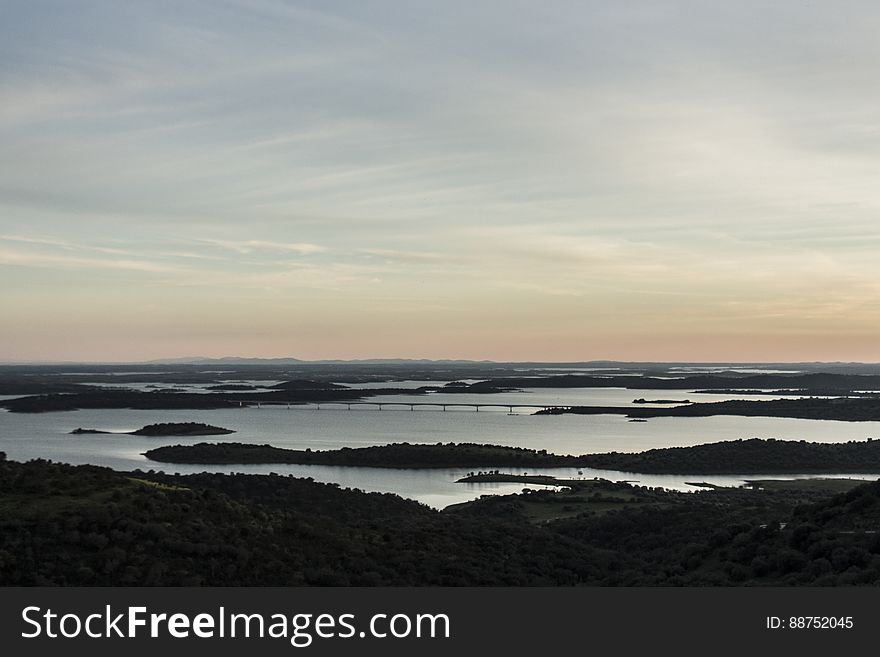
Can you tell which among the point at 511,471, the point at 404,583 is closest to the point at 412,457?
the point at 511,471

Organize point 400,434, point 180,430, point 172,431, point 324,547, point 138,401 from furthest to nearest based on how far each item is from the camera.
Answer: point 138,401 → point 400,434 → point 180,430 → point 172,431 → point 324,547

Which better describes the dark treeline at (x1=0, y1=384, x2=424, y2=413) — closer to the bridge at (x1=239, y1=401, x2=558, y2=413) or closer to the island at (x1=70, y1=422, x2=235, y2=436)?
the bridge at (x1=239, y1=401, x2=558, y2=413)

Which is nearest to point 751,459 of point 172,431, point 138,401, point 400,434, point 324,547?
point 400,434

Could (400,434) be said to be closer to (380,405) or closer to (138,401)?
(380,405)

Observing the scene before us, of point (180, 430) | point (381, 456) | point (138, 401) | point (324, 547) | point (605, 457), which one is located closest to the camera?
point (324, 547)

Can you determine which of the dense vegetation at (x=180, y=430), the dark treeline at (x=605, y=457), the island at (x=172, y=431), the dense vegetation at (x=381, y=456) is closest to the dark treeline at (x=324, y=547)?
the dark treeline at (x=605, y=457)

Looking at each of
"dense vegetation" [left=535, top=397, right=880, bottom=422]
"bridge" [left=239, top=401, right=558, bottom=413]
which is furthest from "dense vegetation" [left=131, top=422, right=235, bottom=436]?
"dense vegetation" [left=535, top=397, right=880, bottom=422]
